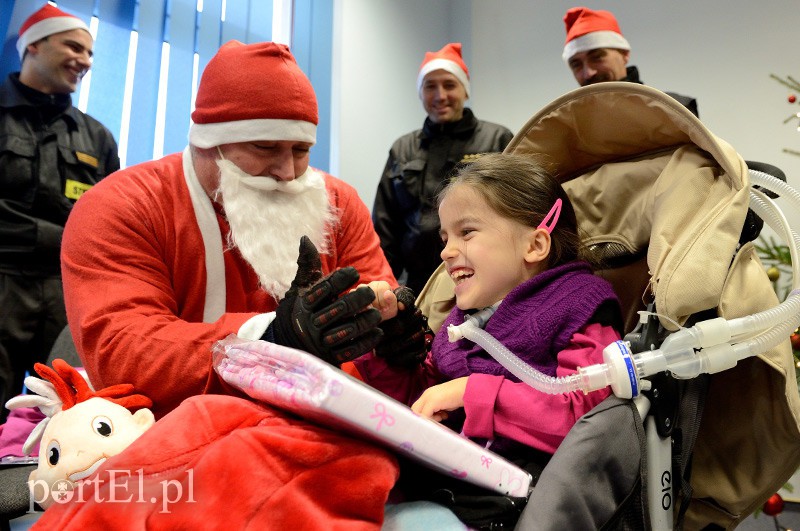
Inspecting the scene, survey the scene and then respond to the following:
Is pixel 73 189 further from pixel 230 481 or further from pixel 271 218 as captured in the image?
pixel 230 481

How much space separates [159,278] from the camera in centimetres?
154

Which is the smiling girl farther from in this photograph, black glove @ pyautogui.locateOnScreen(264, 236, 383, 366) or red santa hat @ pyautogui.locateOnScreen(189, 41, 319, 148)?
red santa hat @ pyautogui.locateOnScreen(189, 41, 319, 148)

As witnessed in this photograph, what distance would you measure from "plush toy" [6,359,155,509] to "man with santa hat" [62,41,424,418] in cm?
11

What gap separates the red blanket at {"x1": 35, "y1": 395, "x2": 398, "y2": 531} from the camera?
71 cm

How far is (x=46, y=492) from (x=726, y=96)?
144 inches

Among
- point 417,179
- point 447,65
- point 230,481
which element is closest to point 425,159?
point 417,179

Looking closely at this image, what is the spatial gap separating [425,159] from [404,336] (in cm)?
208

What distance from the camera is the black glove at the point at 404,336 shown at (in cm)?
125

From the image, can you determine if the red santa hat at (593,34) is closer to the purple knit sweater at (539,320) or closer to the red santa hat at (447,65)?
the red santa hat at (447,65)

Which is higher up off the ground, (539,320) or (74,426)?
(539,320)

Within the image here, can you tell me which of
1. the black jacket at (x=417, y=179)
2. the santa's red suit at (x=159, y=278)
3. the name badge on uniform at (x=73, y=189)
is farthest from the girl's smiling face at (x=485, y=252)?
the name badge on uniform at (x=73, y=189)

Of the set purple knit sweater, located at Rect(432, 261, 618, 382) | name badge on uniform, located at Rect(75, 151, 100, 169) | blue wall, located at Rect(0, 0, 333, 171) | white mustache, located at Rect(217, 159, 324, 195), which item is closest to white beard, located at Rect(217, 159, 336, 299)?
white mustache, located at Rect(217, 159, 324, 195)

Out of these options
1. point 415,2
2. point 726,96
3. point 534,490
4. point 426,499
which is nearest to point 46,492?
point 426,499

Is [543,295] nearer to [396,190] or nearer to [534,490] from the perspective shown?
[534,490]
